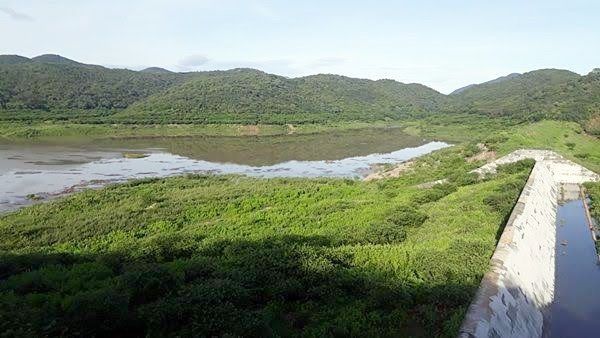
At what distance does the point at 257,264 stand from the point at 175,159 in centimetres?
5734

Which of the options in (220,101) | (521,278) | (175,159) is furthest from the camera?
(220,101)

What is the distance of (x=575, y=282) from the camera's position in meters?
17.4

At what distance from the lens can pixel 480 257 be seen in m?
14.3

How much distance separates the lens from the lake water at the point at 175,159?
4744cm

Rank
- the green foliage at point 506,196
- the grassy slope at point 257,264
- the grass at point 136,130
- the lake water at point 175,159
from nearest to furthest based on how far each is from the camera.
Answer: the grassy slope at point 257,264 < the green foliage at point 506,196 < the lake water at point 175,159 < the grass at point 136,130

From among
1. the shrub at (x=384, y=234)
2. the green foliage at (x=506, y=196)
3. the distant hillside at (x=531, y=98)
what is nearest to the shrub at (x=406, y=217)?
the shrub at (x=384, y=234)

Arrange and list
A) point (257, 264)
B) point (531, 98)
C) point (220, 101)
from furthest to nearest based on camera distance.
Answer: point (220, 101) < point (531, 98) < point (257, 264)

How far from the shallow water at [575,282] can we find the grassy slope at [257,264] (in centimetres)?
306

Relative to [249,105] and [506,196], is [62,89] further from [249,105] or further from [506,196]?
[506,196]

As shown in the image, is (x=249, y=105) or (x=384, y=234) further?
(x=249, y=105)

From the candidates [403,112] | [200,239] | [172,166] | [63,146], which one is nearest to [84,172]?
[172,166]

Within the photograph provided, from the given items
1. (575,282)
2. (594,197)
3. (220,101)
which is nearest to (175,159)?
(594,197)

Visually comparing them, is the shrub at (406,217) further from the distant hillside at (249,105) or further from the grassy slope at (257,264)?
the distant hillside at (249,105)

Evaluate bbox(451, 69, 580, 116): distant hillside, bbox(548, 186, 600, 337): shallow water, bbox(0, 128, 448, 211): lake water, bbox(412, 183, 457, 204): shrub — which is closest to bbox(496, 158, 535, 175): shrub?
bbox(412, 183, 457, 204): shrub
